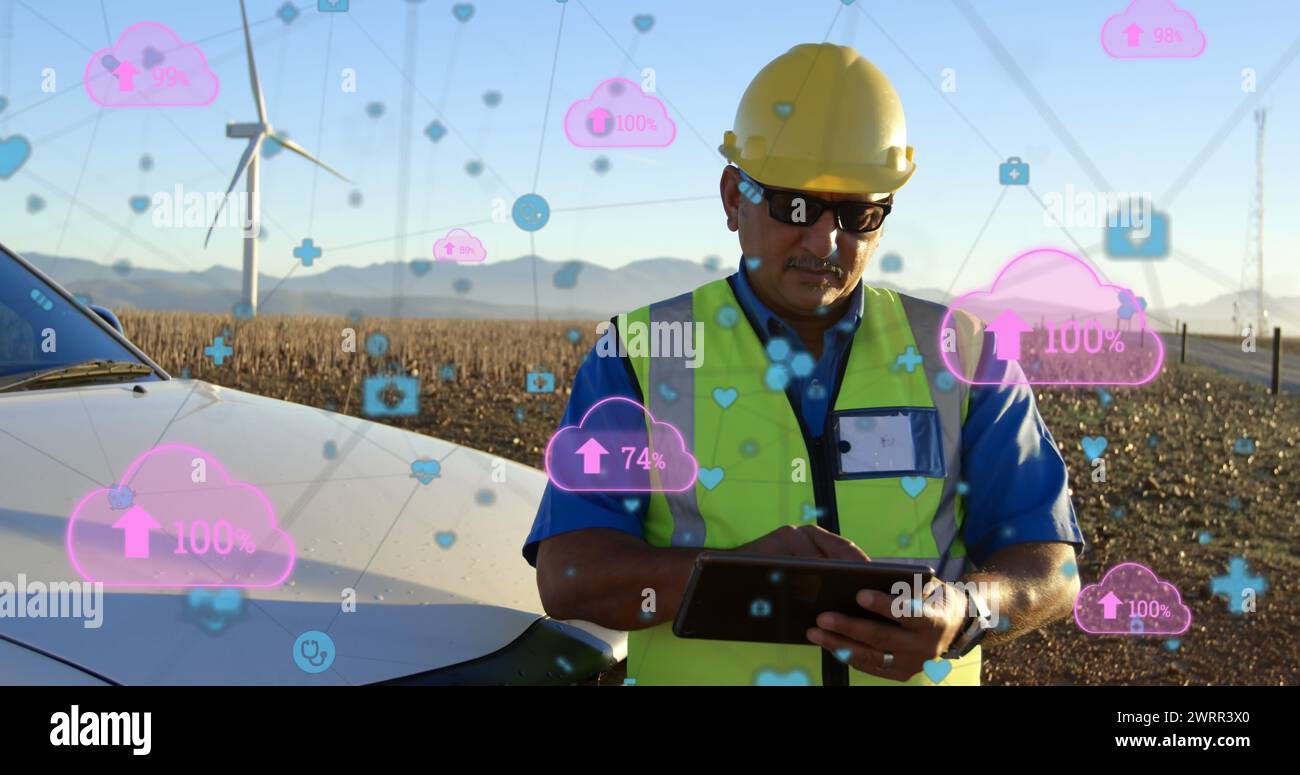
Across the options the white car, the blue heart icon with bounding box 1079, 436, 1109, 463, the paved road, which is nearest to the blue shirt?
the white car

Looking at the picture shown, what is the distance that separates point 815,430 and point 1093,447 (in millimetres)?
7051

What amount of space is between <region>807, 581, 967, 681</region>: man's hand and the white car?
1.91 ft

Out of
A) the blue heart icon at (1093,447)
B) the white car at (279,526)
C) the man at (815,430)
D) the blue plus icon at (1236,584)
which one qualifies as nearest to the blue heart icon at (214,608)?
the white car at (279,526)

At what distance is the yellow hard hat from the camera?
222 cm

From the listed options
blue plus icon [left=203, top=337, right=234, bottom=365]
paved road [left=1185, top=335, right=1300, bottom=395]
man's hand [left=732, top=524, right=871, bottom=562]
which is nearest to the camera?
man's hand [left=732, top=524, right=871, bottom=562]

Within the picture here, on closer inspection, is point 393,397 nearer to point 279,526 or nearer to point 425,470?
point 425,470

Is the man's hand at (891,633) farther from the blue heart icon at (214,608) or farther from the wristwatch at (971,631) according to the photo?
the blue heart icon at (214,608)

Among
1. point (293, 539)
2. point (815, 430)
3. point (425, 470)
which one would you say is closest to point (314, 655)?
point (293, 539)

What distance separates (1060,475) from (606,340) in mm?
855

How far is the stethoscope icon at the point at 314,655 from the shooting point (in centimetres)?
186

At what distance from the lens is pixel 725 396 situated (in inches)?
87.5

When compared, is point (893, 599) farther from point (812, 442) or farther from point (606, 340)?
point (606, 340)

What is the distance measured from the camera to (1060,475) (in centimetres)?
222

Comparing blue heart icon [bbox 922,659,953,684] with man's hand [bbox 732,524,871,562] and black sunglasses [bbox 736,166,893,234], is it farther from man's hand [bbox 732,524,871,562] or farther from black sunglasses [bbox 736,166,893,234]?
black sunglasses [bbox 736,166,893,234]
